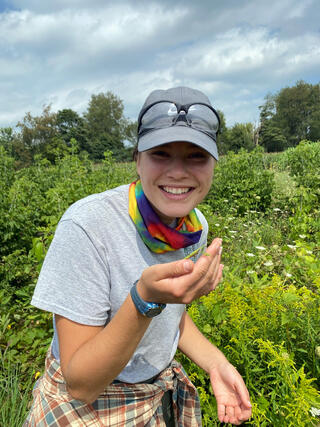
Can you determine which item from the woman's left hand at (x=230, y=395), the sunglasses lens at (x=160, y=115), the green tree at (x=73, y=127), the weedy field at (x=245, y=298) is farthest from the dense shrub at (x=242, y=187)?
the green tree at (x=73, y=127)

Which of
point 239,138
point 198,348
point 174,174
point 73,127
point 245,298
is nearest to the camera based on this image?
point 174,174

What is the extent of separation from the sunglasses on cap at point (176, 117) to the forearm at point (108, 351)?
1.96 ft

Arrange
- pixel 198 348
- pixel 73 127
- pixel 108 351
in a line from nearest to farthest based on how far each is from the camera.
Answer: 1. pixel 108 351
2. pixel 198 348
3. pixel 73 127

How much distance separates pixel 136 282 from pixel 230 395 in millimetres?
833

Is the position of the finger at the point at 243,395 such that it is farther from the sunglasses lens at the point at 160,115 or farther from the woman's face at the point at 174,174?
the sunglasses lens at the point at 160,115

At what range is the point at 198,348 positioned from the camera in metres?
1.44

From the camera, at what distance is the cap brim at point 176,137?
997 mm

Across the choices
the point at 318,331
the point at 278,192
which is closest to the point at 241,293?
the point at 318,331

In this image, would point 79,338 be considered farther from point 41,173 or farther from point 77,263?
point 41,173

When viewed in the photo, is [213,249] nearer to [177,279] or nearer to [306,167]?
[177,279]

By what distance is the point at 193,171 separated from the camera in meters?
1.09

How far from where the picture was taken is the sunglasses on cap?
1063 millimetres

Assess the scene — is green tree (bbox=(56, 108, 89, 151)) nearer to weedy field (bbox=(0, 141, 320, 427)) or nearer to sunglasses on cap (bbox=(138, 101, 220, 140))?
weedy field (bbox=(0, 141, 320, 427))

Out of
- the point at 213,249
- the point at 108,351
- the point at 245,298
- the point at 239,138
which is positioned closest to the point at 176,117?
the point at 213,249
